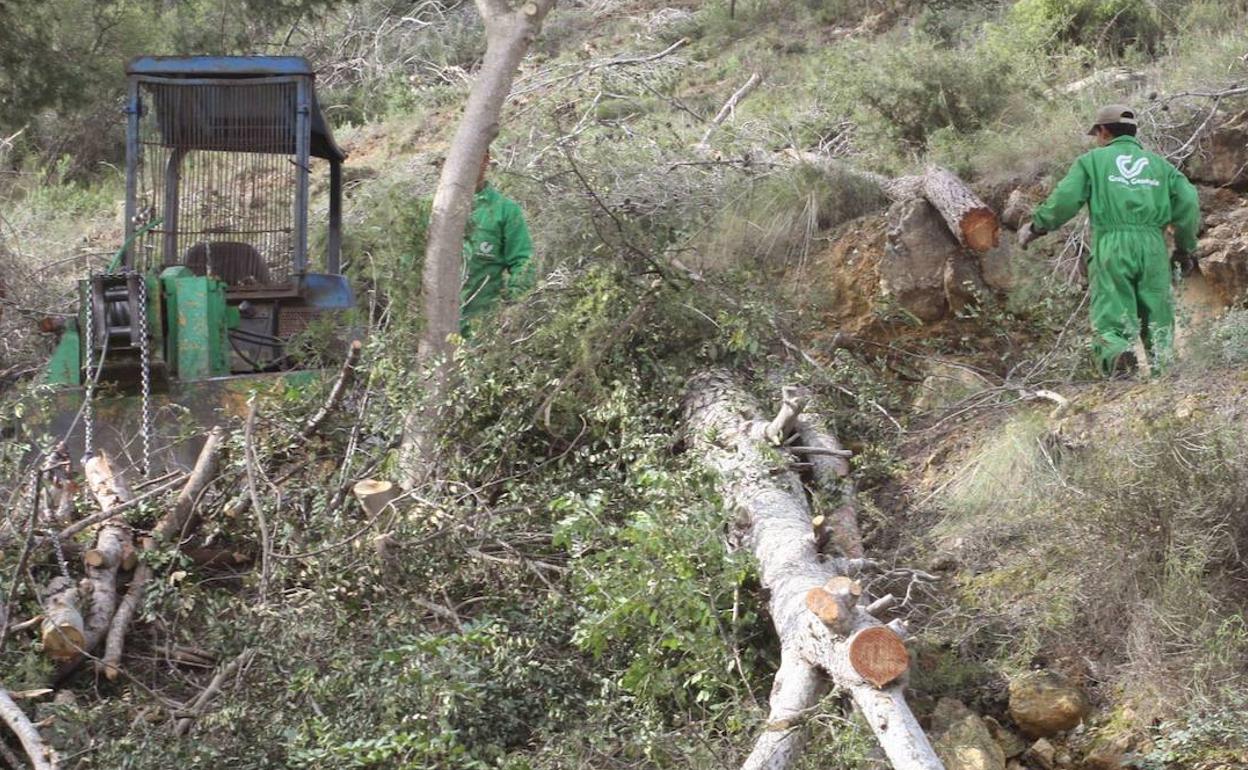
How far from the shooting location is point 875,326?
867cm

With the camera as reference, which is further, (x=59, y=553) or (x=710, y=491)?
(x=710, y=491)

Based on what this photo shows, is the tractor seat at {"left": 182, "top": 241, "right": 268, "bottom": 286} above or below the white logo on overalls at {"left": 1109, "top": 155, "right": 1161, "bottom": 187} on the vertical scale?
below

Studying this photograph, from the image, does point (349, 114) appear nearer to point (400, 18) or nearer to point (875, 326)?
point (400, 18)

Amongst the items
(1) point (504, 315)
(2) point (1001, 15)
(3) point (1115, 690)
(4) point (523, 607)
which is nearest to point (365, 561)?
(4) point (523, 607)

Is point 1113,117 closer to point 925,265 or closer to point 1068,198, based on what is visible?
point 1068,198

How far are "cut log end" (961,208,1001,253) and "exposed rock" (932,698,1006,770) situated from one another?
3663 mm

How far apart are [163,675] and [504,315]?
7.56 feet

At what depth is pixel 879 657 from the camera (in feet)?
14.2

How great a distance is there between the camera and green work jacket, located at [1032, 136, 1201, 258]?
750 centimetres

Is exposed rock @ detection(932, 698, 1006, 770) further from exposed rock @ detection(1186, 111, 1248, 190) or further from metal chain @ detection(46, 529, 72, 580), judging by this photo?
exposed rock @ detection(1186, 111, 1248, 190)

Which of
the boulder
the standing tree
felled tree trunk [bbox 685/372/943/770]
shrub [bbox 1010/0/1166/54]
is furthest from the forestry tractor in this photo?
shrub [bbox 1010/0/1166/54]

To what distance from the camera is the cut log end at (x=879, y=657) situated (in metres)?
4.31

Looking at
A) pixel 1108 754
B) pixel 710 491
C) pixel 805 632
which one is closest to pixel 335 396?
→ pixel 710 491

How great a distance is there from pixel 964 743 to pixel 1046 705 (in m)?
0.38
